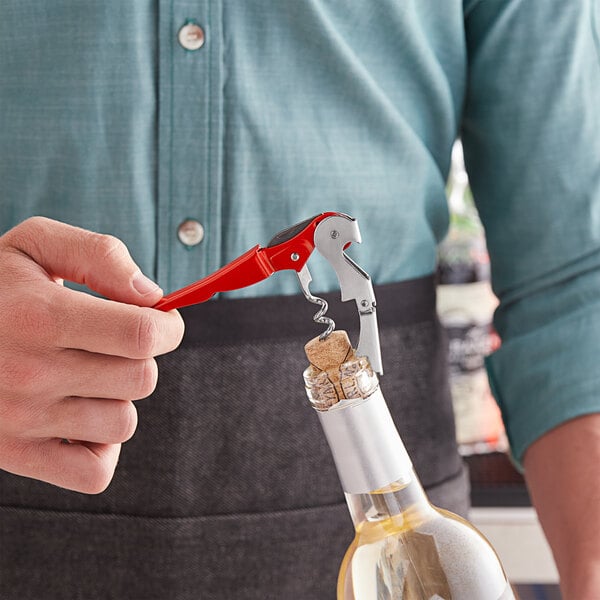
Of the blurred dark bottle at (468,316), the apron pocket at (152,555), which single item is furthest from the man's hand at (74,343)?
the blurred dark bottle at (468,316)

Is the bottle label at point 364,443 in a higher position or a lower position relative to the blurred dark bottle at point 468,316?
lower

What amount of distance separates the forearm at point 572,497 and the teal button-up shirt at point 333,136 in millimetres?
17

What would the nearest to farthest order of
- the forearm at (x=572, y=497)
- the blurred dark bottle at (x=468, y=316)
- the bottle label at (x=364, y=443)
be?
1. the bottle label at (x=364, y=443)
2. the forearm at (x=572, y=497)
3. the blurred dark bottle at (x=468, y=316)

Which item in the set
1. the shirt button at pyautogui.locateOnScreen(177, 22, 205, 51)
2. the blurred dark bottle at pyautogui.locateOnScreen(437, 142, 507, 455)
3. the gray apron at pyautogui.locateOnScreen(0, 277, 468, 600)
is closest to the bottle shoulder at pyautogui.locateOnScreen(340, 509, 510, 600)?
the gray apron at pyautogui.locateOnScreen(0, 277, 468, 600)

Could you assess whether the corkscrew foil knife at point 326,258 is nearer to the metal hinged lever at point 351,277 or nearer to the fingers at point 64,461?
the metal hinged lever at point 351,277

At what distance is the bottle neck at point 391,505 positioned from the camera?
42 cm

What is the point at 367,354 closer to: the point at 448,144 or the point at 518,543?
the point at 448,144

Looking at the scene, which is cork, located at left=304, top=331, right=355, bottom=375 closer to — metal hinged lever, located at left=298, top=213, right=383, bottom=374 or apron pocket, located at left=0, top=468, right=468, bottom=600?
metal hinged lever, located at left=298, top=213, right=383, bottom=374

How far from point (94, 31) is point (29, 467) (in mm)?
350

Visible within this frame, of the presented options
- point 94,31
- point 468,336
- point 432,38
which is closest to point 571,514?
point 432,38

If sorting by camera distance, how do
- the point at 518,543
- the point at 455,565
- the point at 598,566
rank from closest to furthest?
the point at 455,565 → the point at 598,566 → the point at 518,543

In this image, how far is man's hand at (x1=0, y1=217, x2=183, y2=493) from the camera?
44 cm

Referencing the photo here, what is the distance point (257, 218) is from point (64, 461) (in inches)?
11.1

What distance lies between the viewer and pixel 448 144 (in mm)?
796
